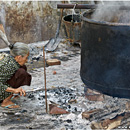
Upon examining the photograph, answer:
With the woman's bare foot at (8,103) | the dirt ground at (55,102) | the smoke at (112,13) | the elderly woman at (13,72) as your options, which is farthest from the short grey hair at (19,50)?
the smoke at (112,13)

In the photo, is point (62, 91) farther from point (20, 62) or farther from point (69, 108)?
point (20, 62)

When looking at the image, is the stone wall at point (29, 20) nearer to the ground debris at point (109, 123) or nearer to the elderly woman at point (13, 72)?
the elderly woman at point (13, 72)

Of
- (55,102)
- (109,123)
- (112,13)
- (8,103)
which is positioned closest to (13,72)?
(8,103)

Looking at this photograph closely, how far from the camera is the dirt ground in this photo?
13.1 feet

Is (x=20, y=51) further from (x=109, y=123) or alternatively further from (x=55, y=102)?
(x=109, y=123)

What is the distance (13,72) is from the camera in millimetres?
4320

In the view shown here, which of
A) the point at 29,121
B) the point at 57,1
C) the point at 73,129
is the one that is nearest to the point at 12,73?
the point at 29,121

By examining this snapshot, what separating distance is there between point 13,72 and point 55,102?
Answer: 860mm

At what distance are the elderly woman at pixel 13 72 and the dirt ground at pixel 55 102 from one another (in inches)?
12.4

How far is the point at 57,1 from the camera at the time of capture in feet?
25.2

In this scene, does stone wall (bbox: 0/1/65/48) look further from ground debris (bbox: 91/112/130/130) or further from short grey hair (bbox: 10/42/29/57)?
ground debris (bbox: 91/112/130/130)

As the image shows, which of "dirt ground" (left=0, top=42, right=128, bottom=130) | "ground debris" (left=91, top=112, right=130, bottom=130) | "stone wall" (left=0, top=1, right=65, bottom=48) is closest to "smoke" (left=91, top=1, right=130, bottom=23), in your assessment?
"dirt ground" (left=0, top=42, right=128, bottom=130)

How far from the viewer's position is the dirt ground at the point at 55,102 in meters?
3.98

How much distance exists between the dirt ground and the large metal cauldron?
40cm
